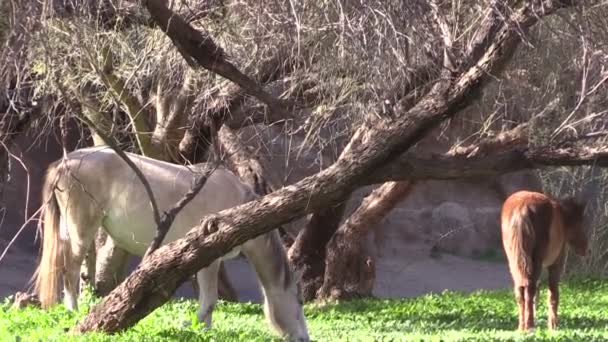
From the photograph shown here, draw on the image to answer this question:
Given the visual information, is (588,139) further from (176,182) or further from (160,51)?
(176,182)

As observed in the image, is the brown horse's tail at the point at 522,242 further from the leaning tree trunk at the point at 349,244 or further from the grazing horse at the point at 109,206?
the leaning tree trunk at the point at 349,244

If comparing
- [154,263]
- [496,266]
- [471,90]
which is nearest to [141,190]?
[154,263]

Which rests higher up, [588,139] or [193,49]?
[193,49]

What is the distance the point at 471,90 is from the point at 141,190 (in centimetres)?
446

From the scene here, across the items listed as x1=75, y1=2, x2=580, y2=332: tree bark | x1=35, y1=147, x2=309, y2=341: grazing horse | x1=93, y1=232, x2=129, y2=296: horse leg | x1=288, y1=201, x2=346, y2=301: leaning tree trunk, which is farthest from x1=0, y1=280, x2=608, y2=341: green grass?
x1=93, y1=232, x2=129, y2=296: horse leg

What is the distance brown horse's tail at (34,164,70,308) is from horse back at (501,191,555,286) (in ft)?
12.9

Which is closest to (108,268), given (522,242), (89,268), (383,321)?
(89,268)

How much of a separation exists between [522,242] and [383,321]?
7.24 ft

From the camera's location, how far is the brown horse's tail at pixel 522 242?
33.3 feet

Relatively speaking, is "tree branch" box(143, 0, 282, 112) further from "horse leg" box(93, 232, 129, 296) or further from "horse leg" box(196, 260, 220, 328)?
"horse leg" box(93, 232, 129, 296)

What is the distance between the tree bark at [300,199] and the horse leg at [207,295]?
209 centimetres

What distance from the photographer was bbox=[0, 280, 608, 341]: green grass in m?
8.45

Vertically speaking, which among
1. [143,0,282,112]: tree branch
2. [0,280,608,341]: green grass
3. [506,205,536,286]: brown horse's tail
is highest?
[143,0,282,112]: tree branch

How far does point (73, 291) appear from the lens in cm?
1056
